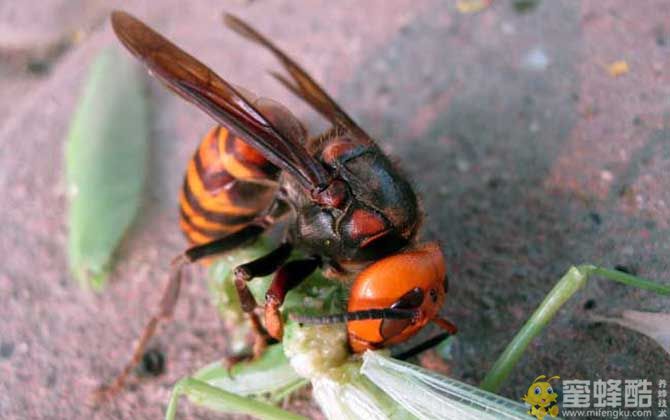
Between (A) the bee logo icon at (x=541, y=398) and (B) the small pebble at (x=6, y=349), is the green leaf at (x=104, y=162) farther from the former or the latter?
(A) the bee logo icon at (x=541, y=398)

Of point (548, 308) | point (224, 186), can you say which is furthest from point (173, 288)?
point (548, 308)

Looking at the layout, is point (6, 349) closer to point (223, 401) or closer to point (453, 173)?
point (223, 401)

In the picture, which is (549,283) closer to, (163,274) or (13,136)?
(163,274)

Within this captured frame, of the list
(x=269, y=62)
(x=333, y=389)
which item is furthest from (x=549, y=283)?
(x=269, y=62)

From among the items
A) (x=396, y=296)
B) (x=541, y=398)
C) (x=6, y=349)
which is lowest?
(x=541, y=398)

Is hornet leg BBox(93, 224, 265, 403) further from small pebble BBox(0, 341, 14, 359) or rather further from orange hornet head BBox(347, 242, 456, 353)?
orange hornet head BBox(347, 242, 456, 353)

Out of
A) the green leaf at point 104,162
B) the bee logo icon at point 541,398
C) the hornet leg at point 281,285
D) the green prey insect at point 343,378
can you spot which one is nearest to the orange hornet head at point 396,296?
the green prey insect at point 343,378
